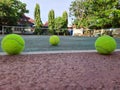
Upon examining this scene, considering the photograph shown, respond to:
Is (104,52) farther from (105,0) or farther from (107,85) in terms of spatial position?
(105,0)

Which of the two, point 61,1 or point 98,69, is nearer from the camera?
point 98,69

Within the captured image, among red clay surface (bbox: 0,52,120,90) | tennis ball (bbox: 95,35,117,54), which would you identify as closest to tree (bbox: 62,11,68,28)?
tennis ball (bbox: 95,35,117,54)

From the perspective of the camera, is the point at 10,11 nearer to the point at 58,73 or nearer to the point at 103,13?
the point at 103,13

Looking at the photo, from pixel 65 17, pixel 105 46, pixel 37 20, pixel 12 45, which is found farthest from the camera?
pixel 65 17

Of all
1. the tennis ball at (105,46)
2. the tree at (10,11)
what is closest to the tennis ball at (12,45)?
the tennis ball at (105,46)

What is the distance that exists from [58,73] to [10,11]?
37226 millimetres

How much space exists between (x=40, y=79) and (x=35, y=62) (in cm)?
197

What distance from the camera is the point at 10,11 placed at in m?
41.4

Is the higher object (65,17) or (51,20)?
(65,17)

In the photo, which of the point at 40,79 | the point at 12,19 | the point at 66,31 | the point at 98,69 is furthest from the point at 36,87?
the point at 66,31

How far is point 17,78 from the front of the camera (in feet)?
17.8

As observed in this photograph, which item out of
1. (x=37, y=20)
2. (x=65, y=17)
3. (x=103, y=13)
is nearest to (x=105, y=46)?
(x=103, y=13)

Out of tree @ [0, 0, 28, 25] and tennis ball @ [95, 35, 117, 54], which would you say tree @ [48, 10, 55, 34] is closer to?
tree @ [0, 0, 28, 25]

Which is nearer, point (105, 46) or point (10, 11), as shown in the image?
point (105, 46)
